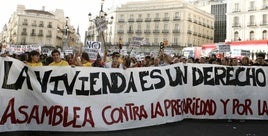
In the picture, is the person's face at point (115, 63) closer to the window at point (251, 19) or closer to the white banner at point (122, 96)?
the white banner at point (122, 96)

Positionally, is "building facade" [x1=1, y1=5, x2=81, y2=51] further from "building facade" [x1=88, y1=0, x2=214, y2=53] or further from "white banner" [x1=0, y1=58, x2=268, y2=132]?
"white banner" [x1=0, y1=58, x2=268, y2=132]

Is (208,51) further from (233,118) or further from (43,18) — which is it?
(43,18)

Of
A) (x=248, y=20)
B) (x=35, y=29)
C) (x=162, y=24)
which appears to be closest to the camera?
(x=248, y=20)

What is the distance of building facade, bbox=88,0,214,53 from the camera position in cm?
7750

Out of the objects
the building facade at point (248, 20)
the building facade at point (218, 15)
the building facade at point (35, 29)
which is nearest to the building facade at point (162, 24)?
the building facade at point (218, 15)

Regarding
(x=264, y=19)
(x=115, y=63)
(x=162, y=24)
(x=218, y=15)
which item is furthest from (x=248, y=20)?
(x=115, y=63)

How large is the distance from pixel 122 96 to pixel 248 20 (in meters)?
56.3

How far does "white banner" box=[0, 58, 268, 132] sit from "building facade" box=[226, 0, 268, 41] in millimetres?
52195

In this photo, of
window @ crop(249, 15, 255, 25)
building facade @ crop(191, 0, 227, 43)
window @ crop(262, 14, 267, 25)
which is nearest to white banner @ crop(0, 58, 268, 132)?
window @ crop(262, 14, 267, 25)

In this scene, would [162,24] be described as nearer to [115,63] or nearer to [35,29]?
[35,29]

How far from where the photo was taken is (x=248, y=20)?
5978 cm

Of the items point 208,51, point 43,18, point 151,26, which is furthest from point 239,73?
point 43,18

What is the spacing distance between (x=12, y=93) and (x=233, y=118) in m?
4.63

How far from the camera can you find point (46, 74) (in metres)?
6.53
